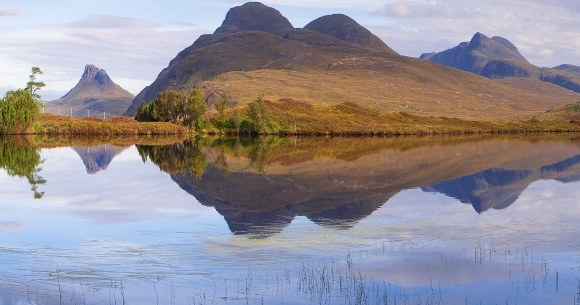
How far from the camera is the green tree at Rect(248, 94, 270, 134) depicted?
126250 mm

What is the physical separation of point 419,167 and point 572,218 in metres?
25.0

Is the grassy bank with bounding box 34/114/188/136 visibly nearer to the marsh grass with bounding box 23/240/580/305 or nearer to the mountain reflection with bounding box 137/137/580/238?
the mountain reflection with bounding box 137/137/580/238

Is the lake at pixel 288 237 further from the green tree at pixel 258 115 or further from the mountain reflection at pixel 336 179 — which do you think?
the green tree at pixel 258 115

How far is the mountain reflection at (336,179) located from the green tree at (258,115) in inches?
2208

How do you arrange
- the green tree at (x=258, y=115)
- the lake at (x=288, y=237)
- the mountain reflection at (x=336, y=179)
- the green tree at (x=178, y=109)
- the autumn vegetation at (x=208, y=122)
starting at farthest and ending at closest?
1. the green tree at (x=178, y=109)
2. the green tree at (x=258, y=115)
3. the autumn vegetation at (x=208, y=122)
4. the mountain reflection at (x=336, y=179)
5. the lake at (x=288, y=237)

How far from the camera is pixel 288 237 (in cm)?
2341

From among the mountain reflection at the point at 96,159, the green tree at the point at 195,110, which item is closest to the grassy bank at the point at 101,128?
the green tree at the point at 195,110

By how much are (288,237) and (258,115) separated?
10390 cm

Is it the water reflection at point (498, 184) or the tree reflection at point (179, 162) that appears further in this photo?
the tree reflection at point (179, 162)

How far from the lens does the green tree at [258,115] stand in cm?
12625

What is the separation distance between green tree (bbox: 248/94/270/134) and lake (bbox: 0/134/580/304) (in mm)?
77823

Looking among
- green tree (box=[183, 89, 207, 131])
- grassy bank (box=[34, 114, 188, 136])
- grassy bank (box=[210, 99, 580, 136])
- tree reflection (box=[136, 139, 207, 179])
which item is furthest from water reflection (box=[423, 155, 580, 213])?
grassy bank (box=[34, 114, 188, 136])

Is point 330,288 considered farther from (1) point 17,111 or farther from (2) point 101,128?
(2) point 101,128

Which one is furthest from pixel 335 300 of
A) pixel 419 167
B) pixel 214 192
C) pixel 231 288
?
pixel 419 167
